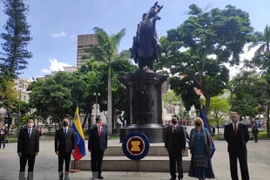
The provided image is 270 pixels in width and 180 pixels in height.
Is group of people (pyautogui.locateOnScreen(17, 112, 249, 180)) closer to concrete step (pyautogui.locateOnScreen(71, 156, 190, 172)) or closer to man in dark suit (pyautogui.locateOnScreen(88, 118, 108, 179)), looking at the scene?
man in dark suit (pyautogui.locateOnScreen(88, 118, 108, 179))

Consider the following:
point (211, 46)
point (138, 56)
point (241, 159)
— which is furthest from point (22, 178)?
point (211, 46)

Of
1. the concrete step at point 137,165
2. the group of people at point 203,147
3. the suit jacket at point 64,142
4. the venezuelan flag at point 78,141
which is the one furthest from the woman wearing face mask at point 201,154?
the venezuelan flag at point 78,141

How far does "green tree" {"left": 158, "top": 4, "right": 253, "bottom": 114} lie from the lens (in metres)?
29.0

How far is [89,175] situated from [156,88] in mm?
4988

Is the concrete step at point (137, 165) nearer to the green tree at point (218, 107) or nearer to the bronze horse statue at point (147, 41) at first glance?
the bronze horse statue at point (147, 41)

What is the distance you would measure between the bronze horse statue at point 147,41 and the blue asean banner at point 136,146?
15.6ft

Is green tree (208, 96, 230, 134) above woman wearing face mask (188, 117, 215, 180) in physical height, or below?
above

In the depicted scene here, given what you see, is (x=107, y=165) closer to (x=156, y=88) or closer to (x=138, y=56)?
(x=156, y=88)

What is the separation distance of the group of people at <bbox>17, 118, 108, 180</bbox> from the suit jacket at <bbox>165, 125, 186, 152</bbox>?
1912 mm

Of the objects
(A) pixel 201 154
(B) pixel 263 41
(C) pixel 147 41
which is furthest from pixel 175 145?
(B) pixel 263 41

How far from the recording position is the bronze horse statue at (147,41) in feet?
40.7

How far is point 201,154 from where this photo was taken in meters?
Answer: 6.64

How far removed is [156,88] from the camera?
11.9 meters

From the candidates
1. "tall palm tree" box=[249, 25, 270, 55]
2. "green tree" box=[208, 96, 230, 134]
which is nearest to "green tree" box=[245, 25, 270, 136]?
"tall palm tree" box=[249, 25, 270, 55]
